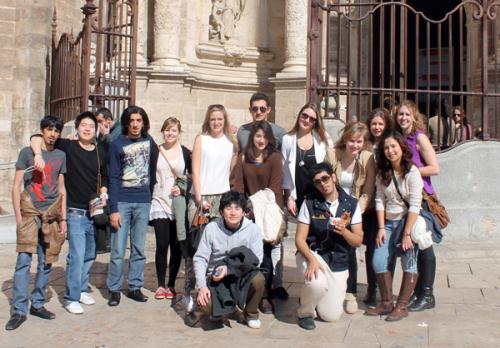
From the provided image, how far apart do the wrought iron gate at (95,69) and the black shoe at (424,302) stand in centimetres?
557

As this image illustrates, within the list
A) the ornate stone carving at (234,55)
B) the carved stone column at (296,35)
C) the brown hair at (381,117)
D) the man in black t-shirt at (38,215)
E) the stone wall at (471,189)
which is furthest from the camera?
the ornate stone carving at (234,55)

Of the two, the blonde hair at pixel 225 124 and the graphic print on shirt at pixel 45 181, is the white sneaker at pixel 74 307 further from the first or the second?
the blonde hair at pixel 225 124

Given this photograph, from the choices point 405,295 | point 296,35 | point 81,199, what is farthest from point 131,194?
point 296,35

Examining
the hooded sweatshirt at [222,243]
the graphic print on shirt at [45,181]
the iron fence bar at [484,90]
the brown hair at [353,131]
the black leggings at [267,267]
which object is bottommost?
the black leggings at [267,267]

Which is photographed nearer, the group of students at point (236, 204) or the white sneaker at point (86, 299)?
the group of students at point (236, 204)

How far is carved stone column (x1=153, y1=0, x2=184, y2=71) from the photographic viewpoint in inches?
466

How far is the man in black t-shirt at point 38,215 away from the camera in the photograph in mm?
5062

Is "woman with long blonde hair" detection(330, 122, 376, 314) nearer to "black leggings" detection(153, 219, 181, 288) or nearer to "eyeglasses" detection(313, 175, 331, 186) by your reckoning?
"eyeglasses" detection(313, 175, 331, 186)

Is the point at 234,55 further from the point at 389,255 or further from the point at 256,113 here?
the point at 389,255

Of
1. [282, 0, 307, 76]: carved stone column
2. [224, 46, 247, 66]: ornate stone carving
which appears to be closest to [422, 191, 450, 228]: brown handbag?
[282, 0, 307, 76]: carved stone column

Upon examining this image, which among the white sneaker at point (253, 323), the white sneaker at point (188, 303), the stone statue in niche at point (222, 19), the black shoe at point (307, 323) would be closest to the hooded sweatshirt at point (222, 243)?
the white sneaker at point (188, 303)

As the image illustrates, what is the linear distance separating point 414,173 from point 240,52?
8190 mm

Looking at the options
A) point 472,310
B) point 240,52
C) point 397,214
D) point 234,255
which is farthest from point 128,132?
point 240,52

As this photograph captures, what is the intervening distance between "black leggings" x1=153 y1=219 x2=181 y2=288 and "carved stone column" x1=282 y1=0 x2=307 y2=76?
682 centimetres
